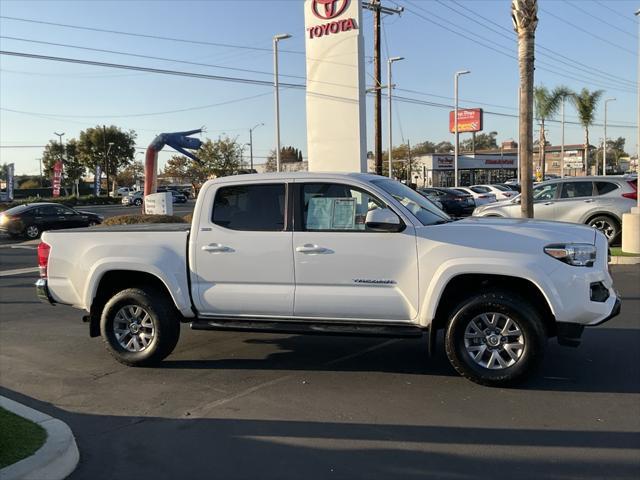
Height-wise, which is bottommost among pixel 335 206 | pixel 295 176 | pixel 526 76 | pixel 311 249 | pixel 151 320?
pixel 151 320

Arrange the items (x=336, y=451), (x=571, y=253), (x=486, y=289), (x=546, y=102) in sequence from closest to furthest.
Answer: (x=336, y=451)
(x=571, y=253)
(x=486, y=289)
(x=546, y=102)

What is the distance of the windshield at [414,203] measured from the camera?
5844 millimetres

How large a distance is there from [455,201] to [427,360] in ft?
80.4

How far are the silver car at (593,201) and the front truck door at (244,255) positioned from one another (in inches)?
424

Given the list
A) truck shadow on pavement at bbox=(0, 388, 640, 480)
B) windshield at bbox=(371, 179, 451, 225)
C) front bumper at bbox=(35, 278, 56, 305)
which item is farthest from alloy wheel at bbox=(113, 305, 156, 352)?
windshield at bbox=(371, 179, 451, 225)

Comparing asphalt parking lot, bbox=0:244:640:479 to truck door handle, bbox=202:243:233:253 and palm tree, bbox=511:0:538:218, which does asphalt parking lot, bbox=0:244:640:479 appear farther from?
palm tree, bbox=511:0:538:218

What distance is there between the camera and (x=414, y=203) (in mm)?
6055

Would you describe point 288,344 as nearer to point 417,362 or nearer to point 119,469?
point 417,362

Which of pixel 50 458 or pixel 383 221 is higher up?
pixel 383 221

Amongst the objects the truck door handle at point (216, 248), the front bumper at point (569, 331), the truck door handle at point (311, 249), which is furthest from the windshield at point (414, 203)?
the truck door handle at point (216, 248)

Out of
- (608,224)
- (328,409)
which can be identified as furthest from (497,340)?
(608,224)

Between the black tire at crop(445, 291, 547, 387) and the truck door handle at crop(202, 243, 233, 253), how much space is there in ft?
7.46

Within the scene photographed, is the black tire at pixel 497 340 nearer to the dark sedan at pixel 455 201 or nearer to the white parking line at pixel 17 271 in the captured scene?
the white parking line at pixel 17 271

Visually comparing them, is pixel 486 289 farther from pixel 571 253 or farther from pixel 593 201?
pixel 593 201
